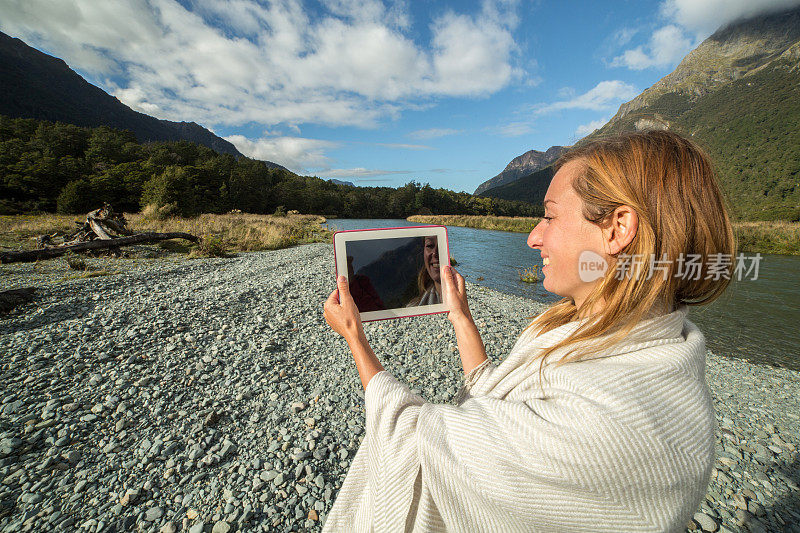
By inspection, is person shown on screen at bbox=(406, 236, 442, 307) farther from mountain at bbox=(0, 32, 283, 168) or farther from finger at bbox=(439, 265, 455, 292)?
mountain at bbox=(0, 32, 283, 168)

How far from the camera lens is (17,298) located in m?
5.91

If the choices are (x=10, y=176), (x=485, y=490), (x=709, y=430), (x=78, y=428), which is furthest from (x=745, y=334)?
(x=10, y=176)

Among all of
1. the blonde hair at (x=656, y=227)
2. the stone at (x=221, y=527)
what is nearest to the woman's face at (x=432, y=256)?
the blonde hair at (x=656, y=227)

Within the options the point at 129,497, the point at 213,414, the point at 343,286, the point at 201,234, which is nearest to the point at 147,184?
the point at 201,234

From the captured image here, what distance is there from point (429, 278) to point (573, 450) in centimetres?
120

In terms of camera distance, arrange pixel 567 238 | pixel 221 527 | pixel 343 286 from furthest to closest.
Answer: pixel 221 527 → pixel 343 286 → pixel 567 238

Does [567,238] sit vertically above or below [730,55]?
below

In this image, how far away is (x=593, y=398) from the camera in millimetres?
758

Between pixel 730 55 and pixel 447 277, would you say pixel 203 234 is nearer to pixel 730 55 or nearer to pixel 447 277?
pixel 447 277

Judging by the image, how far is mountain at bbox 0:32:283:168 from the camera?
7162 centimetres

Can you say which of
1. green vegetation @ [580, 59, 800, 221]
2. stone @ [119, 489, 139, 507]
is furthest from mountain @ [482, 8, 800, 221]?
stone @ [119, 489, 139, 507]

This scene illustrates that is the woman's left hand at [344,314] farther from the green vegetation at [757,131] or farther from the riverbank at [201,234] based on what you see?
the green vegetation at [757,131]

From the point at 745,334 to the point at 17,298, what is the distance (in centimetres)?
1632

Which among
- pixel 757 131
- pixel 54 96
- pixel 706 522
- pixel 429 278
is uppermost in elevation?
pixel 54 96
